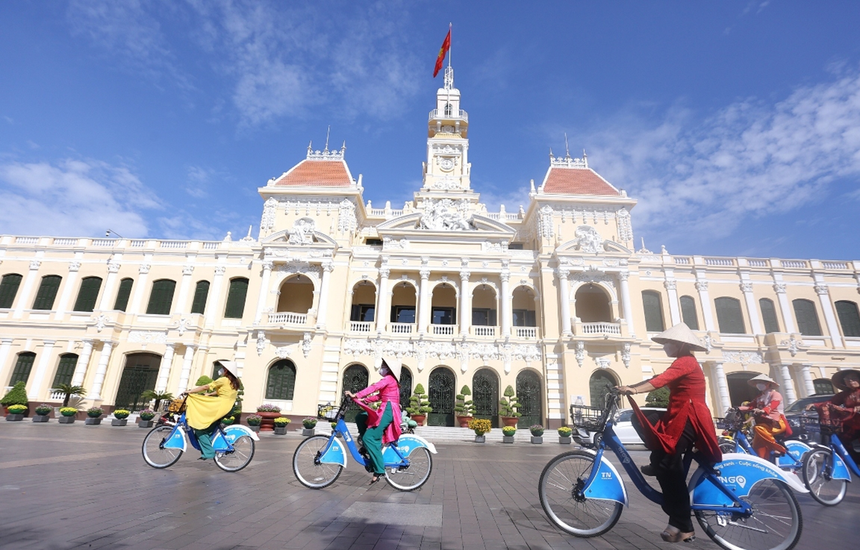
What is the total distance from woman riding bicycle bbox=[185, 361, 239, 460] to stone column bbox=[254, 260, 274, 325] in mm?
17504

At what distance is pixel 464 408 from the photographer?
2194 cm

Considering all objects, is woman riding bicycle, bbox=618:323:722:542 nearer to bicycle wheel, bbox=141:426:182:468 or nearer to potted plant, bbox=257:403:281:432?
bicycle wheel, bbox=141:426:182:468

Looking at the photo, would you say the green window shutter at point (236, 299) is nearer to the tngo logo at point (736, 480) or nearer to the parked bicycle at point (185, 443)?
the parked bicycle at point (185, 443)

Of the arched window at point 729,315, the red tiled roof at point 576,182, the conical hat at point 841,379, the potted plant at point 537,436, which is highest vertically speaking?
the red tiled roof at point 576,182

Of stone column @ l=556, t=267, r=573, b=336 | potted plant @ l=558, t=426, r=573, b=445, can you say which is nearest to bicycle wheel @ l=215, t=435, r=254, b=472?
potted plant @ l=558, t=426, r=573, b=445

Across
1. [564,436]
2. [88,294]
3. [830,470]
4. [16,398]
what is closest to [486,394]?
[564,436]

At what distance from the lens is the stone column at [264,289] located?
963 inches

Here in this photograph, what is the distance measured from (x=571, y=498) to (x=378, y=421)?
290 cm

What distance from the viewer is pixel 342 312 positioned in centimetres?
2483

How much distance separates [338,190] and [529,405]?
17.3 meters

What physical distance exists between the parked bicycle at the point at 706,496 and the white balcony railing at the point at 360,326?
20.8 metres

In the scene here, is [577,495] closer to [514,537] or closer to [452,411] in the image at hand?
[514,537]

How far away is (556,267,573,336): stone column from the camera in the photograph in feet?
77.2

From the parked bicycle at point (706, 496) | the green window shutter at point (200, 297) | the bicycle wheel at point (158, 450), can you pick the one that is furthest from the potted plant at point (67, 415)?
the parked bicycle at point (706, 496)
